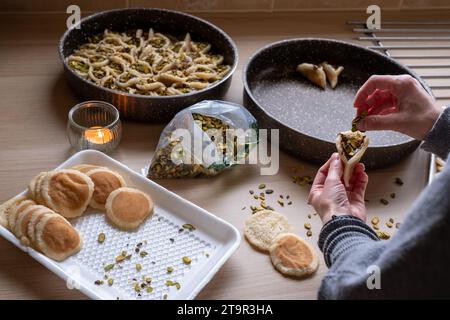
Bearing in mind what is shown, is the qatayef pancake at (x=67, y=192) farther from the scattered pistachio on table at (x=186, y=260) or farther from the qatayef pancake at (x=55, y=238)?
the scattered pistachio on table at (x=186, y=260)

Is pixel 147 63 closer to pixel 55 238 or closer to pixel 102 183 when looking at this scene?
pixel 102 183

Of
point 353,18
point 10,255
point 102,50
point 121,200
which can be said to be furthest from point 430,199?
point 353,18

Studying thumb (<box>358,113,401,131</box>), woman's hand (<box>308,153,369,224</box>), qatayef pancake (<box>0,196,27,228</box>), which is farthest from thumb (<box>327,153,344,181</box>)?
qatayef pancake (<box>0,196,27,228</box>)

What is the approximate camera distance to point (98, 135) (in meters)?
1.11

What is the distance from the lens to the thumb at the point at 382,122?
1.06m

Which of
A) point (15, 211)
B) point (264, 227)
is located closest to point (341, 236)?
point (264, 227)

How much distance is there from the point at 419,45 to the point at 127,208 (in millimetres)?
1135

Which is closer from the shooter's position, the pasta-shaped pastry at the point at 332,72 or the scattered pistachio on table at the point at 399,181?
the scattered pistachio on table at the point at 399,181

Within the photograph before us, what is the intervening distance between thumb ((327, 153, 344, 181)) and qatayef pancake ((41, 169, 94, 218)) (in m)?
0.43

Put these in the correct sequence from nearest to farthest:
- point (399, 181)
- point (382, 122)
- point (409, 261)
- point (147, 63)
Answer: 1. point (409, 261)
2. point (382, 122)
3. point (399, 181)
4. point (147, 63)

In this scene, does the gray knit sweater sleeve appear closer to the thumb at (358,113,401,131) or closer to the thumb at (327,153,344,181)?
the thumb at (327,153,344,181)

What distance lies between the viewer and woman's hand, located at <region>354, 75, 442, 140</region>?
1.06 meters

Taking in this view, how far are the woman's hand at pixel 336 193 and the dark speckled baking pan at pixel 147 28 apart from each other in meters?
0.36
